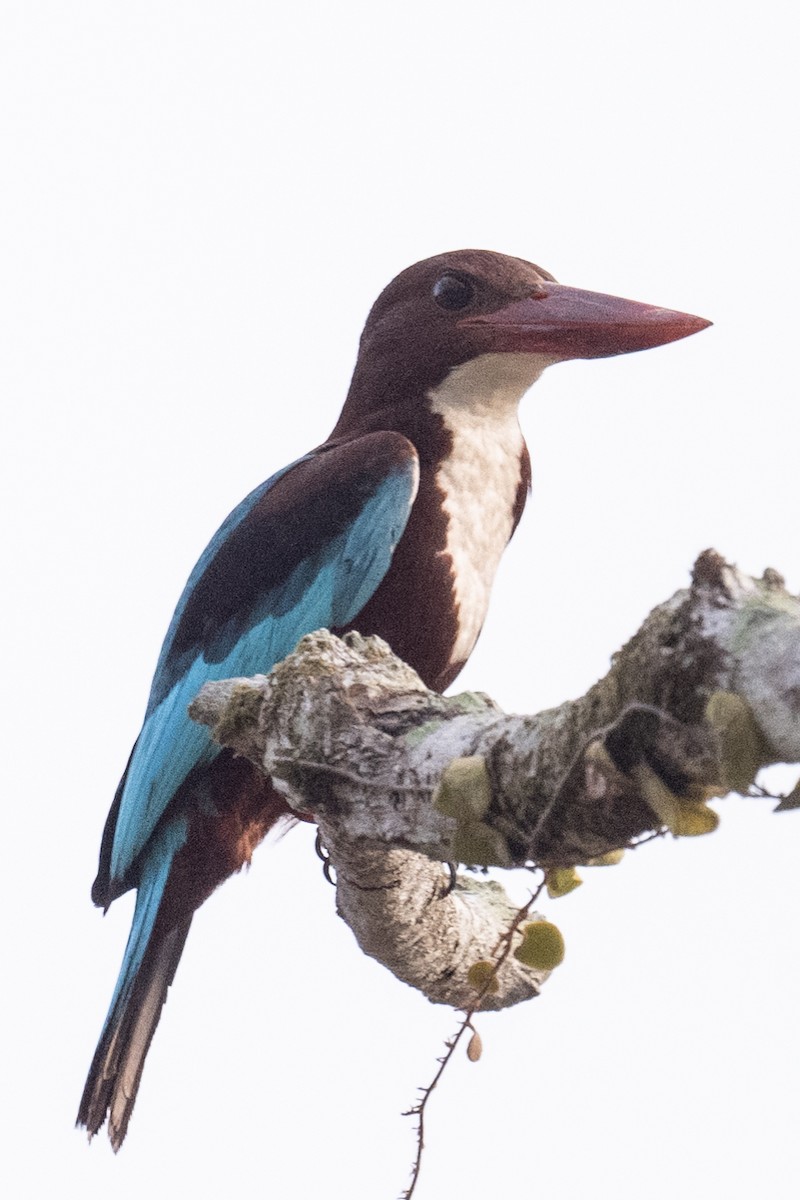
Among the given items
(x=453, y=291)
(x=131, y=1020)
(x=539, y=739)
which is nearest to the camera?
Result: (x=539, y=739)

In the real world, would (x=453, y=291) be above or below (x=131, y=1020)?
above

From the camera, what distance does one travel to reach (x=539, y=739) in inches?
77.4

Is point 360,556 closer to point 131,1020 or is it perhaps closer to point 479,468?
point 479,468

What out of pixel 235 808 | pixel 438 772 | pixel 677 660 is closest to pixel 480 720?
pixel 438 772

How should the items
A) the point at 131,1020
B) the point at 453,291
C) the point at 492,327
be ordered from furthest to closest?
the point at 453,291
the point at 492,327
the point at 131,1020

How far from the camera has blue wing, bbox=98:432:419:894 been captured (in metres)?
3.76

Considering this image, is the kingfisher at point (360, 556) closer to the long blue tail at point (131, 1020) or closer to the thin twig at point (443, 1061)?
the long blue tail at point (131, 1020)

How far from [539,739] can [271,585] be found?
6.67 ft

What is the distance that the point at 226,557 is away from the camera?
162 inches

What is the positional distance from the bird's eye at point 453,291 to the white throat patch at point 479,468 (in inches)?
7.1

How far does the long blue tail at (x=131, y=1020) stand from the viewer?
3902mm

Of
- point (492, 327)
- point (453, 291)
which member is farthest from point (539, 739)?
point (453, 291)

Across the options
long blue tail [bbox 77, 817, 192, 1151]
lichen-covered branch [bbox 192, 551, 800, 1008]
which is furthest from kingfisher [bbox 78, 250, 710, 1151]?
lichen-covered branch [bbox 192, 551, 800, 1008]

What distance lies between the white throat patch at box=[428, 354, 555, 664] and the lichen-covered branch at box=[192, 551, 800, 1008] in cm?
95
